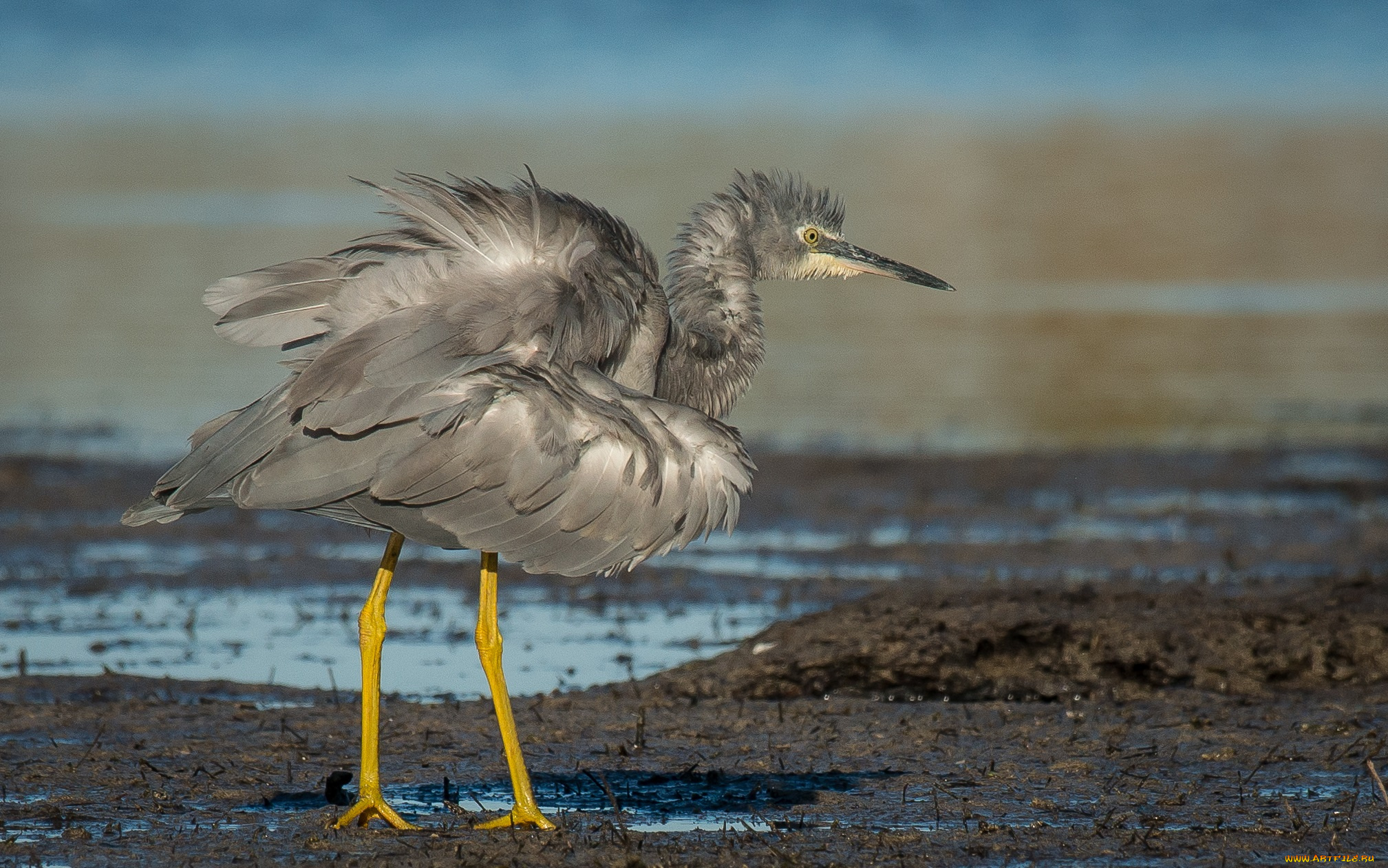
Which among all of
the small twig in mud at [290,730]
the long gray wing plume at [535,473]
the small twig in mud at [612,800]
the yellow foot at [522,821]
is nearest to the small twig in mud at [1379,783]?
the long gray wing plume at [535,473]

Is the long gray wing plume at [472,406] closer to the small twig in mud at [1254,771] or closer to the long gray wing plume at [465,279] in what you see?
the long gray wing plume at [465,279]

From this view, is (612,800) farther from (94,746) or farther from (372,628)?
(94,746)

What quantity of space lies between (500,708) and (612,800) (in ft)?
1.63

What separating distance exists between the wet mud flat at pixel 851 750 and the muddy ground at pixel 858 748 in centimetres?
2

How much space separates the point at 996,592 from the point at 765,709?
1547mm

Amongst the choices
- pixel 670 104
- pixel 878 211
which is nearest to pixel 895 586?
pixel 878 211

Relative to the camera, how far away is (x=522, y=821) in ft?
20.1

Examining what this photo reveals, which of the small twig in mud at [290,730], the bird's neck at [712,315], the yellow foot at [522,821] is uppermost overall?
the bird's neck at [712,315]

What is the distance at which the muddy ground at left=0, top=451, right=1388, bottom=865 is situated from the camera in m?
5.93

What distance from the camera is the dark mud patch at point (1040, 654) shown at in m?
8.16

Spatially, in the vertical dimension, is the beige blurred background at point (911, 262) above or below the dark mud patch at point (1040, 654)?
above

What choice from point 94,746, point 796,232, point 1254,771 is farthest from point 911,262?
point 94,746

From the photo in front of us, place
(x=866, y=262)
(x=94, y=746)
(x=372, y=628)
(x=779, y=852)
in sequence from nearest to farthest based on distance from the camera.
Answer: (x=779, y=852)
(x=372, y=628)
(x=94, y=746)
(x=866, y=262)

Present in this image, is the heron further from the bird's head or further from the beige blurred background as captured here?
the beige blurred background
